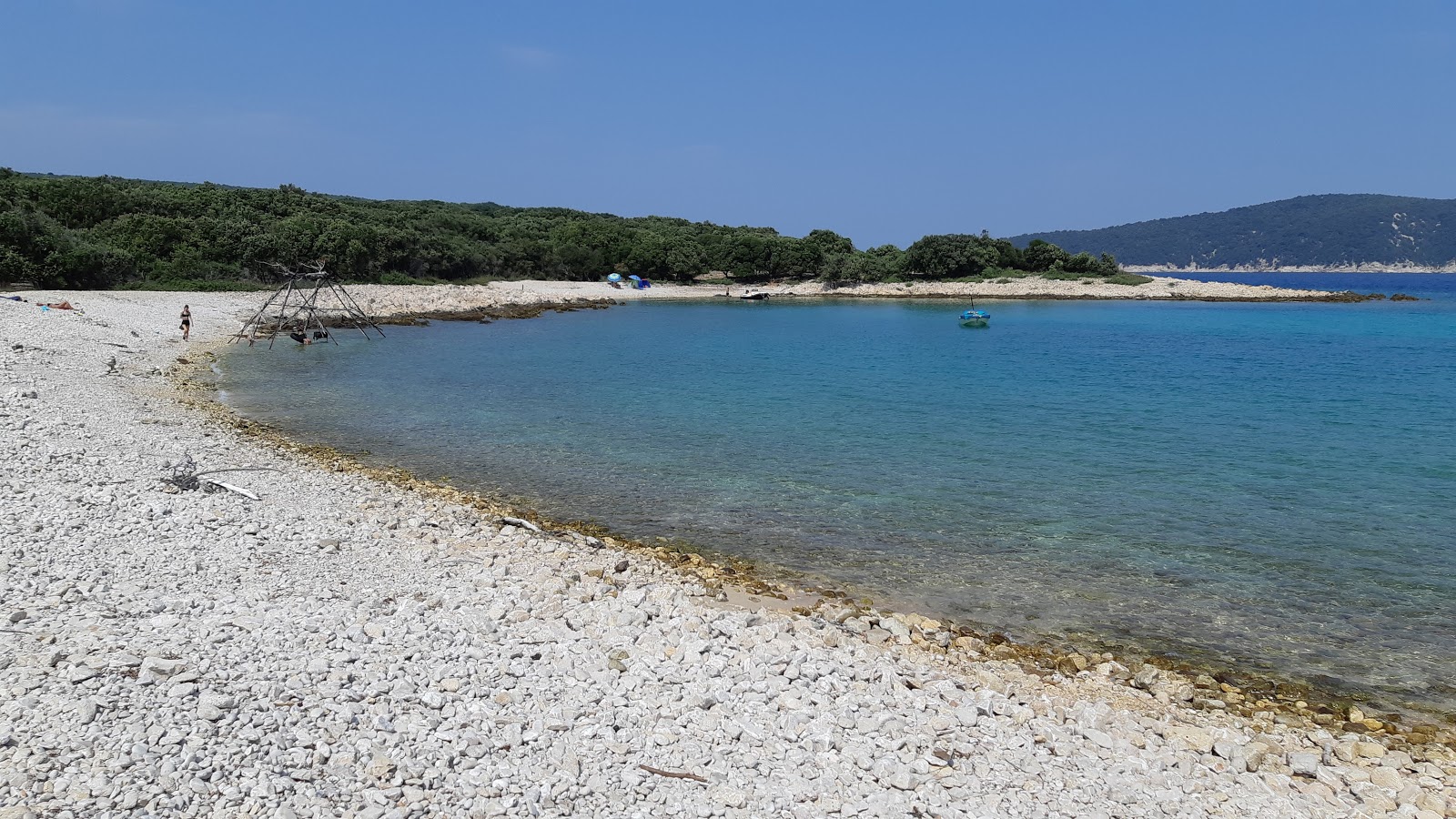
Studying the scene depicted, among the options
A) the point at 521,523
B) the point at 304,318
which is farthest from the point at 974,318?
the point at 521,523

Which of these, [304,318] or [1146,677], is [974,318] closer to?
[304,318]

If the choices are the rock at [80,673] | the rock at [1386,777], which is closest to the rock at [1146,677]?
the rock at [1386,777]

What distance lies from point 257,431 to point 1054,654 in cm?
1646

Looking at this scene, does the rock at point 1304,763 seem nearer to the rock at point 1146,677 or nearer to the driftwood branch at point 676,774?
the rock at point 1146,677

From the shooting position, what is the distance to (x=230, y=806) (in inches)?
200

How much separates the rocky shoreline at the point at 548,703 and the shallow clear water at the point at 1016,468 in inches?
67.3

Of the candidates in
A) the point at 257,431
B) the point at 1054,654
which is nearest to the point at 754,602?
the point at 1054,654

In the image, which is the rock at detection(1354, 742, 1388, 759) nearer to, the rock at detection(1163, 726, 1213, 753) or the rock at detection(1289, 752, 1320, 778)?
the rock at detection(1289, 752, 1320, 778)

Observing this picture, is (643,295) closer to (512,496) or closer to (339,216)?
(339,216)

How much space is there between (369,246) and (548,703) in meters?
65.8

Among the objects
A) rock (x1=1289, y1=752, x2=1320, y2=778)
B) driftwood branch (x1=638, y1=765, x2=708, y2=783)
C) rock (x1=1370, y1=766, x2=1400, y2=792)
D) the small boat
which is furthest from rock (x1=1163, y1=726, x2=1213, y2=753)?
the small boat

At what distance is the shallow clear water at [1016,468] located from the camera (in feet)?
31.8

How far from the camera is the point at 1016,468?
1625 cm

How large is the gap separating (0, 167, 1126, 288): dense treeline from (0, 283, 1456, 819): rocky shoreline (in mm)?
44772
